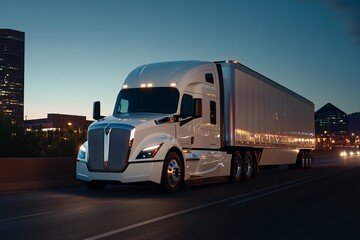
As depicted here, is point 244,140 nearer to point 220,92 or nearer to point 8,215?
Result: point 220,92

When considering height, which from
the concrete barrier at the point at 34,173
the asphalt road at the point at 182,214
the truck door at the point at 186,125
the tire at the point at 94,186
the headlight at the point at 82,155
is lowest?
the asphalt road at the point at 182,214

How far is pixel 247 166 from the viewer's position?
64.7 feet

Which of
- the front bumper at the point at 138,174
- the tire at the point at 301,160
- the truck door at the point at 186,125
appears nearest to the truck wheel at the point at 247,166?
the truck door at the point at 186,125

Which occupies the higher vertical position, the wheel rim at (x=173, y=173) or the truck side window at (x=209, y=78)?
the truck side window at (x=209, y=78)

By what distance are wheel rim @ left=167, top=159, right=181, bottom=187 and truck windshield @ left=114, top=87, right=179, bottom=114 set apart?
4.85ft

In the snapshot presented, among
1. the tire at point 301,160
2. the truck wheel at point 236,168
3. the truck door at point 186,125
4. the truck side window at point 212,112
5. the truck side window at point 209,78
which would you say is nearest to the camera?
the truck door at point 186,125

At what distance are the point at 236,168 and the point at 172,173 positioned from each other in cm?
520

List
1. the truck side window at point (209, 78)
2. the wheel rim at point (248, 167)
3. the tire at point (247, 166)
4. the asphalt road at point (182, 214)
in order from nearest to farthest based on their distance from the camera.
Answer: the asphalt road at point (182, 214) → the truck side window at point (209, 78) → the tire at point (247, 166) → the wheel rim at point (248, 167)

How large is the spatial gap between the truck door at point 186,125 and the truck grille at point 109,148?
1.82 meters

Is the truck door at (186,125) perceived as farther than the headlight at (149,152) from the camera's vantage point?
Yes

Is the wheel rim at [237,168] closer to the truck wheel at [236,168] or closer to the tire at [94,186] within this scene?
the truck wheel at [236,168]

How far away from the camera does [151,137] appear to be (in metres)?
13.5

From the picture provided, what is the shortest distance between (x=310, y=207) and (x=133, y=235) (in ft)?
16.3

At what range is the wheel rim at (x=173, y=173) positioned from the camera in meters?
13.9
